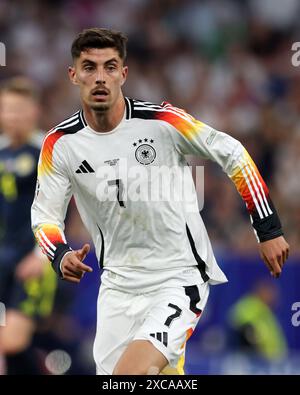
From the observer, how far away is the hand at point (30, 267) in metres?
8.30

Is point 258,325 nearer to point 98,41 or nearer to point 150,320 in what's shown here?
point 150,320

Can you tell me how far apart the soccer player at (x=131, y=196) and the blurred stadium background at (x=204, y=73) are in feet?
11.5

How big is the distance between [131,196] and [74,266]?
2.18ft

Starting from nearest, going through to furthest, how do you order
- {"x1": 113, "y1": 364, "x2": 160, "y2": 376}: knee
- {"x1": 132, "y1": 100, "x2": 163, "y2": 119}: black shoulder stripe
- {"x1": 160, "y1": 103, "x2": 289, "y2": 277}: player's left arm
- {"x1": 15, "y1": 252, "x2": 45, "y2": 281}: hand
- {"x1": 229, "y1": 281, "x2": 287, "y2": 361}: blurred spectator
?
1. {"x1": 113, "y1": 364, "x2": 160, "y2": 376}: knee
2. {"x1": 160, "y1": 103, "x2": 289, "y2": 277}: player's left arm
3. {"x1": 132, "y1": 100, "x2": 163, "y2": 119}: black shoulder stripe
4. {"x1": 15, "y1": 252, "x2": 45, "y2": 281}: hand
5. {"x1": 229, "y1": 281, "x2": 287, "y2": 361}: blurred spectator

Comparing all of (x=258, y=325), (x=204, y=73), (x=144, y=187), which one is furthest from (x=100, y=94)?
(x=204, y=73)

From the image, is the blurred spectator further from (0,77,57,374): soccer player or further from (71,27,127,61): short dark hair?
(71,27,127,61): short dark hair

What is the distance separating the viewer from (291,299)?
8.88m

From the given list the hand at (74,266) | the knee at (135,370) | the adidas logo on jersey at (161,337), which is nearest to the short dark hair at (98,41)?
the hand at (74,266)

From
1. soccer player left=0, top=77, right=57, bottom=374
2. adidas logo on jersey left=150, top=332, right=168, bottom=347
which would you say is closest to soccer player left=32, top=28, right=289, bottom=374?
adidas logo on jersey left=150, top=332, right=168, bottom=347

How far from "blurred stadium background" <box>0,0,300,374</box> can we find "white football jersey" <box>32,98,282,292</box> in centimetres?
354

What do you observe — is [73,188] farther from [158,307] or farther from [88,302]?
[88,302]

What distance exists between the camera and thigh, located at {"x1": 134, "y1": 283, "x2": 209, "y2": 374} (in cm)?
526

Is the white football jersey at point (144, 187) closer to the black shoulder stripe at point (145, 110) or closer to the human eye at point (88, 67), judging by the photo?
the black shoulder stripe at point (145, 110)

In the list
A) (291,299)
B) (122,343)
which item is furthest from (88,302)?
(122,343)
